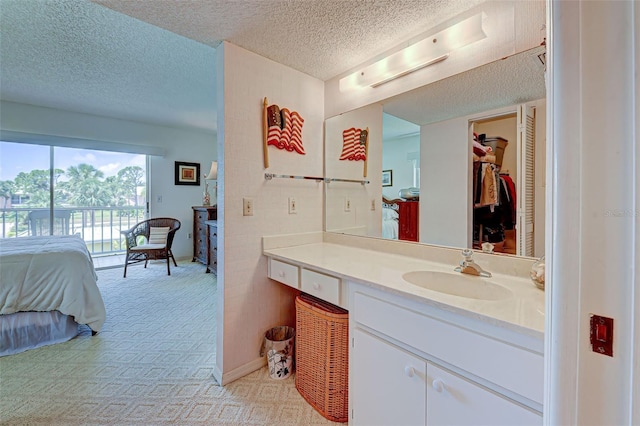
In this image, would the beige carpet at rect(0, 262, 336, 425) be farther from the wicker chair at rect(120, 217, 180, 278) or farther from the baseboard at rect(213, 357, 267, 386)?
the wicker chair at rect(120, 217, 180, 278)

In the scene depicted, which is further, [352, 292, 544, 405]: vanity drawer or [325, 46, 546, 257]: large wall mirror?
[325, 46, 546, 257]: large wall mirror

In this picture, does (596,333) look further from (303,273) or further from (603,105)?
(303,273)

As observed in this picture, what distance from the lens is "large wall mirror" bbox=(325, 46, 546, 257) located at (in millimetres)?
1273

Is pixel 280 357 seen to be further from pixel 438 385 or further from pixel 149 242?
pixel 149 242

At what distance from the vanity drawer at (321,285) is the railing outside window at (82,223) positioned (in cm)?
439

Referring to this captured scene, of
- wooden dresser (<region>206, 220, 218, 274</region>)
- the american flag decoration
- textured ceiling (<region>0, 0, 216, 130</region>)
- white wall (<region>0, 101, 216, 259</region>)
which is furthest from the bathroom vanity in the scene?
white wall (<region>0, 101, 216, 259</region>)

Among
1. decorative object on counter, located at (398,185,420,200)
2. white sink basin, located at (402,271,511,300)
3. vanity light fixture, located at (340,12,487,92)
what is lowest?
white sink basin, located at (402,271,511,300)

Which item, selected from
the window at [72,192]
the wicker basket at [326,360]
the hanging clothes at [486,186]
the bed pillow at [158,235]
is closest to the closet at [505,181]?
the hanging clothes at [486,186]

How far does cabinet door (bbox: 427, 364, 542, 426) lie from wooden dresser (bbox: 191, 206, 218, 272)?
374cm

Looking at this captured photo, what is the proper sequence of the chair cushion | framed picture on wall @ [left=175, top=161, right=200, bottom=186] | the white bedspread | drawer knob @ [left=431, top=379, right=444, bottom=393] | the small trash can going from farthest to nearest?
1. framed picture on wall @ [left=175, top=161, right=200, bottom=186]
2. the chair cushion
3. the white bedspread
4. the small trash can
5. drawer knob @ [left=431, top=379, right=444, bottom=393]

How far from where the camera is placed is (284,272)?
5.74ft

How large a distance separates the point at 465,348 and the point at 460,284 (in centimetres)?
45

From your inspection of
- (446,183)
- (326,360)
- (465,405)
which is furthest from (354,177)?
(465,405)

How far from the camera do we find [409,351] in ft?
3.53
